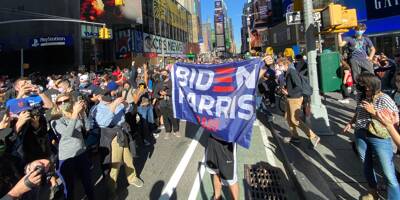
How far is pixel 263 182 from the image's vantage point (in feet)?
19.4

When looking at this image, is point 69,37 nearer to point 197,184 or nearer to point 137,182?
point 137,182

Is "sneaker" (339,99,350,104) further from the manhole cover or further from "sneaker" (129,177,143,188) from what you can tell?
"sneaker" (129,177,143,188)

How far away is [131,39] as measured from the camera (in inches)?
1955

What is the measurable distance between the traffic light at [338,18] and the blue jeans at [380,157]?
352 centimetres

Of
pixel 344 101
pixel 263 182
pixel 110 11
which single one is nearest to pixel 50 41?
pixel 110 11

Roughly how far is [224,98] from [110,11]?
1818 inches

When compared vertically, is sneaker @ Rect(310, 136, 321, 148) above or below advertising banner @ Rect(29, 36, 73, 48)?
below

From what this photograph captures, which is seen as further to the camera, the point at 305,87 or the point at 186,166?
the point at 305,87

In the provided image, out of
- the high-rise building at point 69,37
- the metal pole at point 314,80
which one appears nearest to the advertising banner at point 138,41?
the high-rise building at point 69,37

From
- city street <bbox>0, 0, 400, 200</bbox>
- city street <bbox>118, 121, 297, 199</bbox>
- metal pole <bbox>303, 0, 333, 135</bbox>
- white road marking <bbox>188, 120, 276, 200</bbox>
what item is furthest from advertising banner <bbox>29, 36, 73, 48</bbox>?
metal pole <bbox>303, 0, 333, 135</bbox>

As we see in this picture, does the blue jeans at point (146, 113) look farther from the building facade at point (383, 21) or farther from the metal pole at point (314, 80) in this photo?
the building facade at point (383, 21)

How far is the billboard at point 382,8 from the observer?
675 inches

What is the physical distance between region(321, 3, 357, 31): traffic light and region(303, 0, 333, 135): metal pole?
26.0 inches

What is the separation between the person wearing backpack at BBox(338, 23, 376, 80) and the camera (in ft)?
23.5
